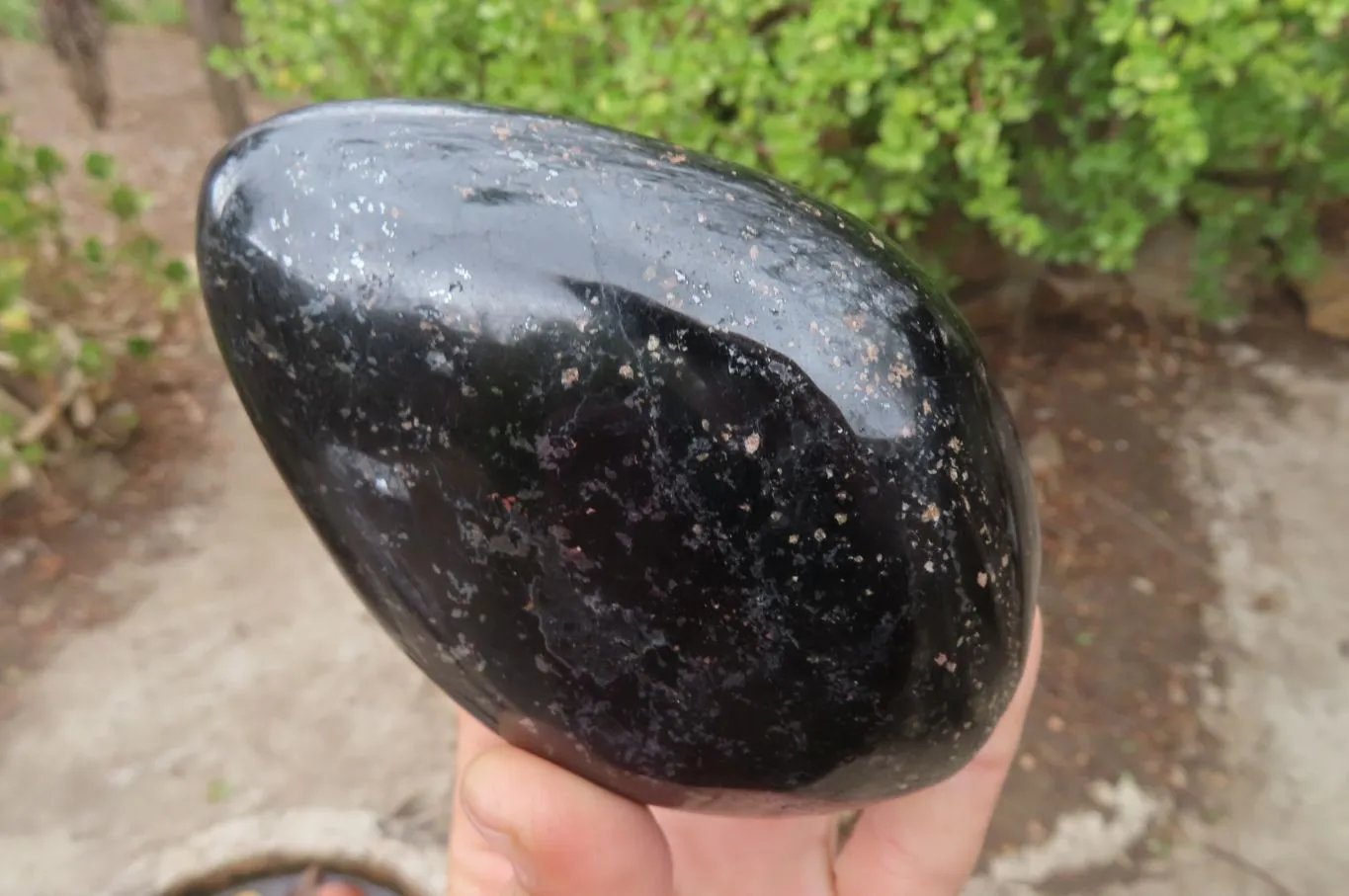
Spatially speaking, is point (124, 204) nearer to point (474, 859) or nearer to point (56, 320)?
point (56, 320)

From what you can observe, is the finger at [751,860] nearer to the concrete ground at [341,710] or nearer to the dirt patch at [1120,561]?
the concrete ground at [341,710]

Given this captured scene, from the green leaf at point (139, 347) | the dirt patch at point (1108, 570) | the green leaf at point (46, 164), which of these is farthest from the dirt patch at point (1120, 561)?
the green leaf at point (46, 164)

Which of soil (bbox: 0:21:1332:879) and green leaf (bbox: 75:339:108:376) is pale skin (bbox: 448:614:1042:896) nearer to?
soil (bbox: 0:21:1332:879)

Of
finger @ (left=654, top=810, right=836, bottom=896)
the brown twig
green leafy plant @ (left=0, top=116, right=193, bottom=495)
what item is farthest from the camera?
green leafy plant @ (left=0, top=116, right=193, bottom=495)

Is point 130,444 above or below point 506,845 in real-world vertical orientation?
below

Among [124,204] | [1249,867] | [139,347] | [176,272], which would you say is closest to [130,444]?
[139,347]

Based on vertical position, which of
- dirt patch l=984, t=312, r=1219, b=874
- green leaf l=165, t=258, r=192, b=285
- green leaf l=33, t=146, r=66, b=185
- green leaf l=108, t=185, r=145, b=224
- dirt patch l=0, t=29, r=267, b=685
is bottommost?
dirt patch l=984, t=312, r=1219, b=874

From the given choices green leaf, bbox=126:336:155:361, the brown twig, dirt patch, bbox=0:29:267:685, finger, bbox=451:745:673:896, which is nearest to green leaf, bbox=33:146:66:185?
green leaf, bbox=126:336:155:361

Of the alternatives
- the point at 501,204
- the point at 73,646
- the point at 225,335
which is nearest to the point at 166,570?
the point at 73,646
